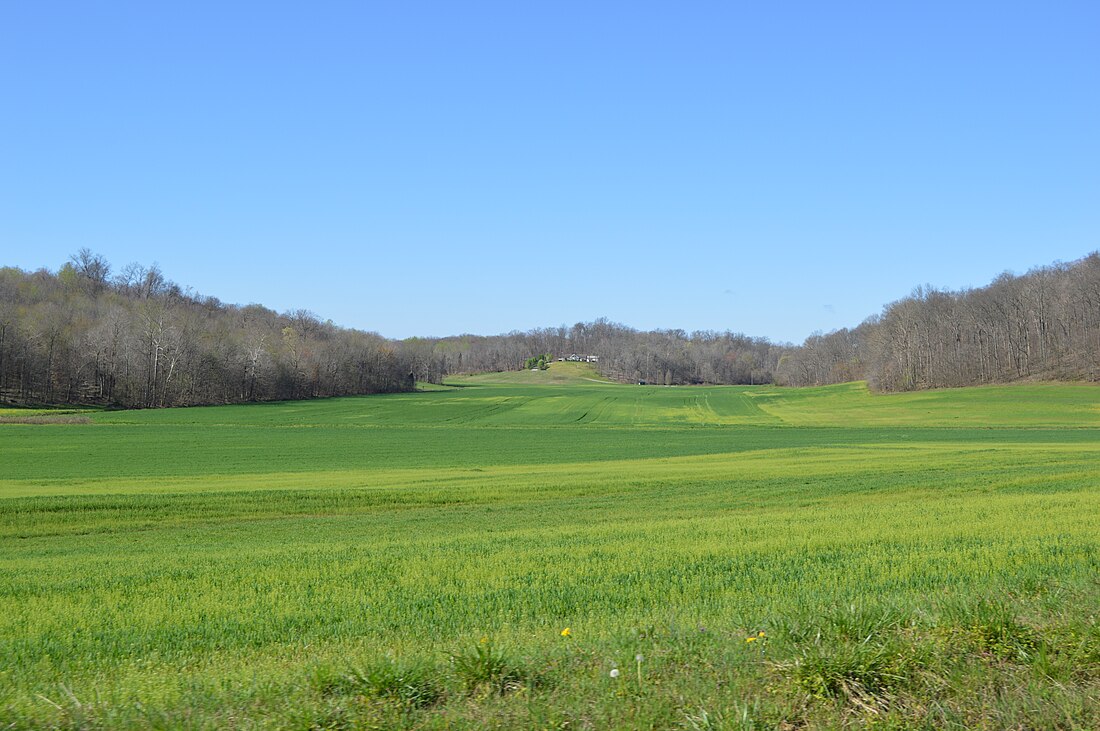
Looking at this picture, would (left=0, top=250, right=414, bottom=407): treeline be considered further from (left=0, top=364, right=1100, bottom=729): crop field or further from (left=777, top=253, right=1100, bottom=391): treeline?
(left=777, top=253, right=1100, bottom=391): treeline

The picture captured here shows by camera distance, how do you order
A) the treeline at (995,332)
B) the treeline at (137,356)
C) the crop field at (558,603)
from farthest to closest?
1. the treeline at (995,332)
2. the treeline at (137,356)
3. the crop field at (558,603)

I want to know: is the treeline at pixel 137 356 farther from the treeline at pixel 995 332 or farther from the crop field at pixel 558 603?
the treeline at pixel 995 332

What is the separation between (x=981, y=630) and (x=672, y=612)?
9.38 feet

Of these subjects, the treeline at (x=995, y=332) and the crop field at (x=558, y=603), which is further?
the treeline at (x=995, y=332)

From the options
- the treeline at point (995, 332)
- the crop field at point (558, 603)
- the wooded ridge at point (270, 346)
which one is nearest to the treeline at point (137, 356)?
the wooded ridge at point (270, 346)

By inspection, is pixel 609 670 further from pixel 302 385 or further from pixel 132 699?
pixel 302 385

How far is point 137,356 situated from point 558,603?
321 ft

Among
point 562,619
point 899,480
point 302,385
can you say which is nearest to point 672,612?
point 562,619

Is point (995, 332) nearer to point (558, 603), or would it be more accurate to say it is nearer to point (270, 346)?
point (270, 346)

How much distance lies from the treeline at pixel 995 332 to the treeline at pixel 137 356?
8544 centimetres

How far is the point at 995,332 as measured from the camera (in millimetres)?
116375

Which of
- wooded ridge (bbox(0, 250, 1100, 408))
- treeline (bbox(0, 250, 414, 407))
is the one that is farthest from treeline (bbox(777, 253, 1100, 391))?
treeline (bbox(0, 250, 414, 407))

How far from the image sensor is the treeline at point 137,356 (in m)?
90.7

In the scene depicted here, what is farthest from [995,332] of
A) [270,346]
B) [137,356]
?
[137,356]
